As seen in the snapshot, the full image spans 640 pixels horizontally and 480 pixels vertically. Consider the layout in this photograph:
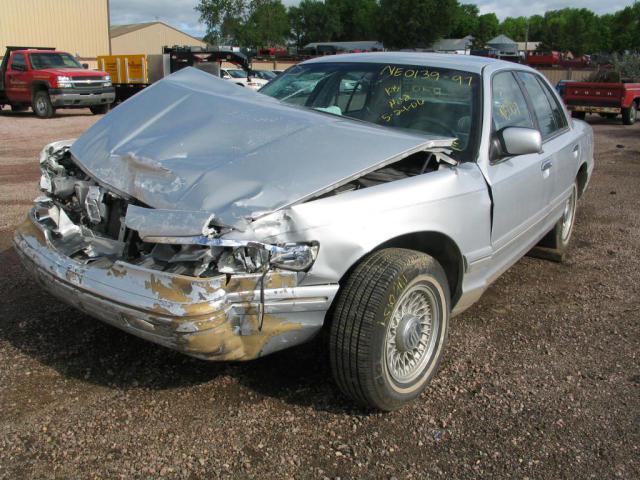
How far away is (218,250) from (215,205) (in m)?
0.21

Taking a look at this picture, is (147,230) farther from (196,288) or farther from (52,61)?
(52,61)

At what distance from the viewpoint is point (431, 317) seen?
121 inches

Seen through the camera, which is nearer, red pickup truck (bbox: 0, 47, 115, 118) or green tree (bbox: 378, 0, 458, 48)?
red pickup truck (bbox: 0, 47, 115, 118)

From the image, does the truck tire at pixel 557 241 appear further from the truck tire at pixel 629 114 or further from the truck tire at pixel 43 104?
the truck tire at pixel 43 104

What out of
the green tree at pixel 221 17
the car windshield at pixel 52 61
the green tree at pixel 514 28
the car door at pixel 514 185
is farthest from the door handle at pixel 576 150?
the green tree at pixel 514 28

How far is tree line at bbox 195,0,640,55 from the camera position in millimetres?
56375

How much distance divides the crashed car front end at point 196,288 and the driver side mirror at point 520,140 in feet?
4.95

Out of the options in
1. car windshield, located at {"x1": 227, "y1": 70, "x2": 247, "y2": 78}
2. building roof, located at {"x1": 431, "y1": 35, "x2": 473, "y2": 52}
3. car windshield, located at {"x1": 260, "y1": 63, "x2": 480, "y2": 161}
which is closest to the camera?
car windshield, located at {"x1": 260, "y1": 63, "x2": 480, "y2": 161}

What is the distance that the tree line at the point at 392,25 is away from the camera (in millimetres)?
56375

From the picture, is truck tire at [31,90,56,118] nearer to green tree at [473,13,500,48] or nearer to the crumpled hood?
the crumpled hood

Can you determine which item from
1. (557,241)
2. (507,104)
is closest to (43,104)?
(557,241)

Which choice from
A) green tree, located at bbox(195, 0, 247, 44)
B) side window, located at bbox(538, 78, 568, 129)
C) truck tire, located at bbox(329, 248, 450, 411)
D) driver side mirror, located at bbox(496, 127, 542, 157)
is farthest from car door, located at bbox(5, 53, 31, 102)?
green tree, located at bbox(195, 0, 247, 44)

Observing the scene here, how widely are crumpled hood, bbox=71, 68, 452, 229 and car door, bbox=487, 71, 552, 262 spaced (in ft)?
2.10

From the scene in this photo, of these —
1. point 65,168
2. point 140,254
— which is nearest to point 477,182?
point 140,254
